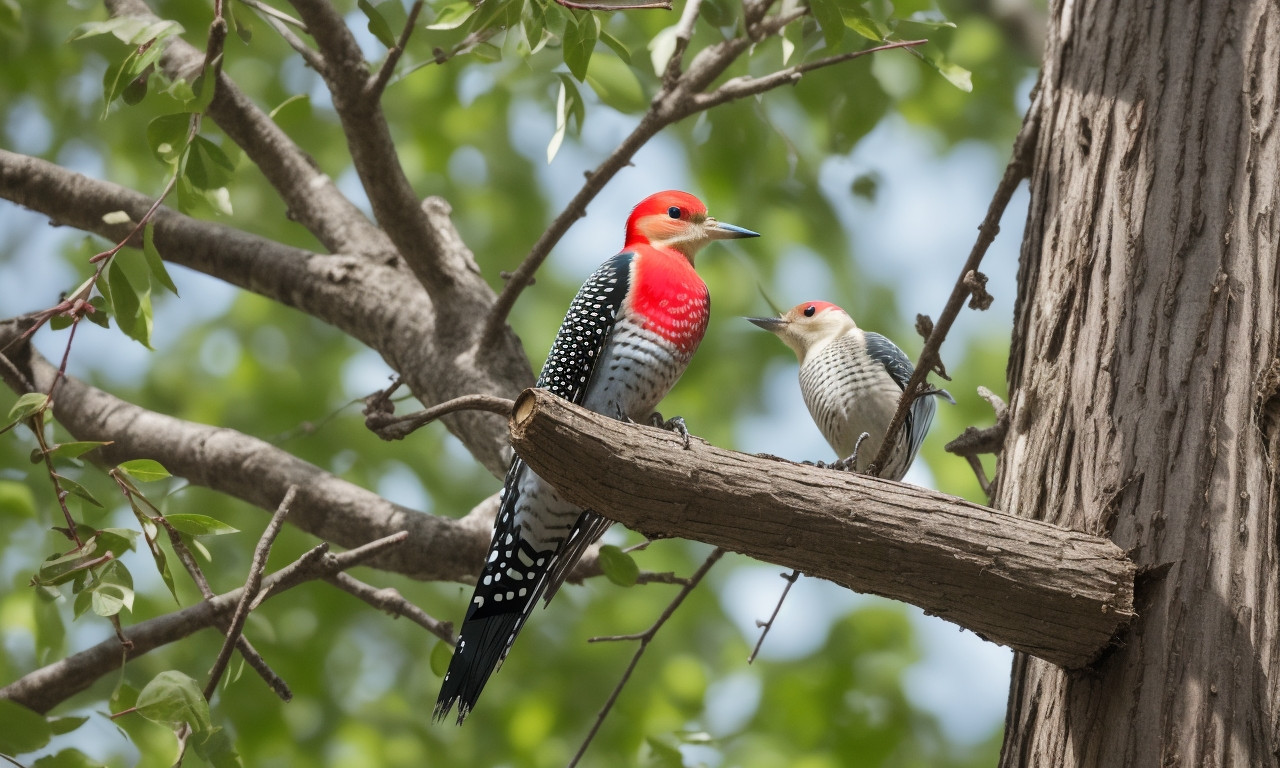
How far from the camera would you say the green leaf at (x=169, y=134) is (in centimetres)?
238

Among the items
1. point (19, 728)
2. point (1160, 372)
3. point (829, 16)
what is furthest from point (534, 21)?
point (19, 728)

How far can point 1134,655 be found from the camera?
1895 millimetres

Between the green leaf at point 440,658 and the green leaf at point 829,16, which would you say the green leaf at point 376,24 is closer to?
the green leaf at point 829,16

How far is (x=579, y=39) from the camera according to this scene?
2254 mm

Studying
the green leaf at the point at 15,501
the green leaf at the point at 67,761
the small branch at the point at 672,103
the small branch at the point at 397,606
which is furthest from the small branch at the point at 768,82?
the green leaf at the point at 15,501

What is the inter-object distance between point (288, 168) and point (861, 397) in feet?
7.00

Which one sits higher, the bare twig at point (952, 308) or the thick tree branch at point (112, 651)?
the bare twig at point (952, 308)

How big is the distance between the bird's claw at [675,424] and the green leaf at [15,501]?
2.13 m

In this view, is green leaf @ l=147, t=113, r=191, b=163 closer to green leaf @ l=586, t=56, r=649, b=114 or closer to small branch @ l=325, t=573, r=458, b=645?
small branch @ l=325, t=573, r=458, b=645

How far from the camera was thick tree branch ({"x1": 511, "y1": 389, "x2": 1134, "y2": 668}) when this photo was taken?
1.77 m

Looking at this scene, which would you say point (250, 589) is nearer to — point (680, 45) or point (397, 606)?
point (397, 606)

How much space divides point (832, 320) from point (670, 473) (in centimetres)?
180

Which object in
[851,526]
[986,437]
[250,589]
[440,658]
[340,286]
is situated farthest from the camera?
[340,286]

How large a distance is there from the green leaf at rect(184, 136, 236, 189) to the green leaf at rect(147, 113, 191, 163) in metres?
0.03
